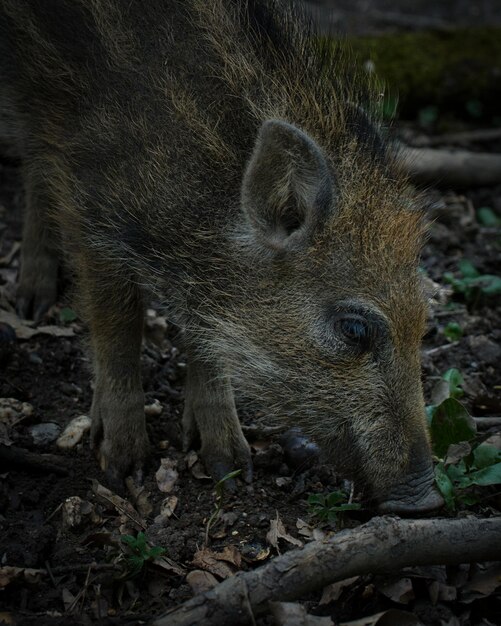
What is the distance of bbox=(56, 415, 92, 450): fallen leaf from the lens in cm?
406

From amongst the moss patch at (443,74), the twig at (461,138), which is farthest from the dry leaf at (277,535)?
the moss patch at (443,74)

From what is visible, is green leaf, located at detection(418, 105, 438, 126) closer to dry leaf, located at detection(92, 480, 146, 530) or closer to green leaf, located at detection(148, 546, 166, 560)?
dry leaf, located at detection(92, 480, 146, 530)

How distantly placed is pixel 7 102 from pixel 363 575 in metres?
2.90

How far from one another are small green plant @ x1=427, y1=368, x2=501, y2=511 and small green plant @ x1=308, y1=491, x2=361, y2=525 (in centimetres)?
39

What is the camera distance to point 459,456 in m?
3.68

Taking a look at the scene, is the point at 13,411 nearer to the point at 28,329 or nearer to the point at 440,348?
the point at 28,329

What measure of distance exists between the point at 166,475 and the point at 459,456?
50.1 inches

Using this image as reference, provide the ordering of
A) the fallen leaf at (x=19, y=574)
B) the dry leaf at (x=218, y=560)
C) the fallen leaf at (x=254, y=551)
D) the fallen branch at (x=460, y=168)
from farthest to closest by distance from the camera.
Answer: the fallen branch at (x=460, y=168)
the fallen leaf at (x=254, y=551)
the dry leaf at (x=218, y=560)
the fallen leaf at (x=19, y=574)

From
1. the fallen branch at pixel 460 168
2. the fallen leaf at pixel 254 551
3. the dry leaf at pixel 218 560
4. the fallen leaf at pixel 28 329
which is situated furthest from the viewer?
the fallen branch at pixel 460 168

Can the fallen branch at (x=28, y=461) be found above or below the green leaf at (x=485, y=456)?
below

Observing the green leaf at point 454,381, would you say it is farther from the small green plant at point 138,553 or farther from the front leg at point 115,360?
the small green plant at point 138,553

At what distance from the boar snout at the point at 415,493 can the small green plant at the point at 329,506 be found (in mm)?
168

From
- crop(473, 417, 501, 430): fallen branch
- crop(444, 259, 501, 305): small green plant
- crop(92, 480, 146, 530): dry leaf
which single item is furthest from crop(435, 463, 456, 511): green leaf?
crop(444, 259, 501, 305): small green plant

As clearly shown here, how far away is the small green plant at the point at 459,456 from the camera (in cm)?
351
